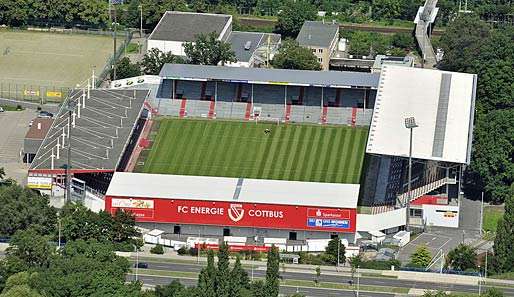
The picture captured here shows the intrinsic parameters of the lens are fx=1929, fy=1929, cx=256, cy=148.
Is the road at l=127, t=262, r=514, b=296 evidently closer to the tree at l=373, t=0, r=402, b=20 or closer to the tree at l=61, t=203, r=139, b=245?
the tree at l=61, t=203, r=139, b=245

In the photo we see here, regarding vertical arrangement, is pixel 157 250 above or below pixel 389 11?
below

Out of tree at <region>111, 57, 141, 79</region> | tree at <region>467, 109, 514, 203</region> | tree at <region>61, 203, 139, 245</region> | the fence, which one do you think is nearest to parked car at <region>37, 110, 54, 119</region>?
the fence

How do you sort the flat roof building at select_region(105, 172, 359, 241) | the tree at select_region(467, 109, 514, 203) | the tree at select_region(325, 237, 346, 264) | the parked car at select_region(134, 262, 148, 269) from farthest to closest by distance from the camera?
the tree at select_region(467, 109, 514, 203) < the flat roof building at select_region(105, 172, 359, 241) < the tree at select_region(325, 237, 346, 264) < the parked car at select_region(134, 262, 148, 269)

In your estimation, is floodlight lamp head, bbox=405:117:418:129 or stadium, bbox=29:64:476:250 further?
floodlight lamp head, bbox=405:117:418:129

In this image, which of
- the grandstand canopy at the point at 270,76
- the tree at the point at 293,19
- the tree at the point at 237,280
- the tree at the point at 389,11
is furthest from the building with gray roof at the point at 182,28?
the tree at the point at 237,280

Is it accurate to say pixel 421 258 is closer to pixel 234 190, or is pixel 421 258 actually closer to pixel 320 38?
pixel 234 190

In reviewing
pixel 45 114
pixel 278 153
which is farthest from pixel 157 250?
pixel 45 114

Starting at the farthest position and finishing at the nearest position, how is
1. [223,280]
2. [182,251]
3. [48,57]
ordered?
[48,57] → [182,251] → [223,280]
